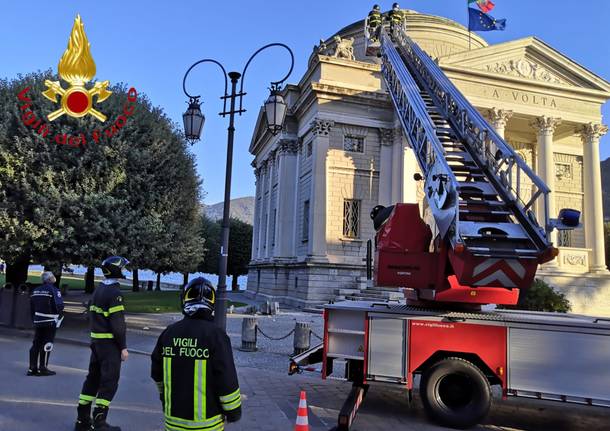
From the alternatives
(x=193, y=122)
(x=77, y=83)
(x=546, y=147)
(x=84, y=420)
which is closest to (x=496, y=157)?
(x=193, y=122)

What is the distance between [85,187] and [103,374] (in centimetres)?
914

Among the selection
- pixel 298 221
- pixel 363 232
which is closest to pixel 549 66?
pixel 363 232

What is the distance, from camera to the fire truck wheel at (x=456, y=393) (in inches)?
257

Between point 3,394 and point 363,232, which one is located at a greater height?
point 363,232

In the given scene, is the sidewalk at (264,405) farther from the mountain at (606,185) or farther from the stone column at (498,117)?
the mountain at (606,185)

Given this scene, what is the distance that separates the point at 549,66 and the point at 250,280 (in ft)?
85.1

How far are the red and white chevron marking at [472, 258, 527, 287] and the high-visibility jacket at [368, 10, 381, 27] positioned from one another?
19212 mm

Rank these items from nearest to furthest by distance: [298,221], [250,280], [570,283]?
Result: [570,283] → [298,221] → [250,280]

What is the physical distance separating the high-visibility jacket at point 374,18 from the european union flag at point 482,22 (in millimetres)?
7253

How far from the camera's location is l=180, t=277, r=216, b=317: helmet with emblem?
11.2ft

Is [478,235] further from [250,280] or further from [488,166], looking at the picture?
[250,280]

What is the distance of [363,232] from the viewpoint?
27.8 m

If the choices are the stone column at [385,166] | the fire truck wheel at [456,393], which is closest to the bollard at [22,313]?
the fire truck wheel at [456,393]

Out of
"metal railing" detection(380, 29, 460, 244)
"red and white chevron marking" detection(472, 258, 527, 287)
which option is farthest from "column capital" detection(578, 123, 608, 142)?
"red and white chevron marking" detection(472, 258, 527, 287)
